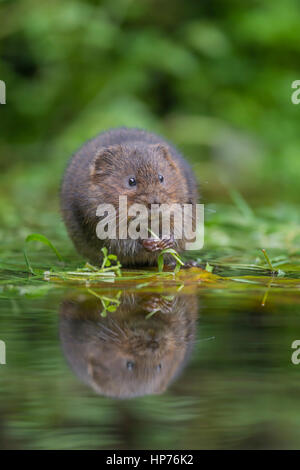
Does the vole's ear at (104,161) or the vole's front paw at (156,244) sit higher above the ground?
the vole's ear at (104,161)

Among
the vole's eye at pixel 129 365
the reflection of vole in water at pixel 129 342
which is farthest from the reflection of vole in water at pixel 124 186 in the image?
the vole's eye at pixel 129 365

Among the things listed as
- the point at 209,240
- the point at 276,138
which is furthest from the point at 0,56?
the point at 209,240

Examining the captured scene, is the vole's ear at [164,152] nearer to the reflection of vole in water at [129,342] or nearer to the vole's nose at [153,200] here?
the vole's nose at [153,200]

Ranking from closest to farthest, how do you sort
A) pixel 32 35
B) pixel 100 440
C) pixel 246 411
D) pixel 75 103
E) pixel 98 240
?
pixel 100 440, pixel 246 411, pixel 98 240, pixel 32 35, pixel 75 103

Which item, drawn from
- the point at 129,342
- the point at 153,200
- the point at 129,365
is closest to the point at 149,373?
the point at 129,365

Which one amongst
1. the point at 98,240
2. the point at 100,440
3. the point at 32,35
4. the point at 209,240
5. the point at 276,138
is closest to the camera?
the point at 100,440

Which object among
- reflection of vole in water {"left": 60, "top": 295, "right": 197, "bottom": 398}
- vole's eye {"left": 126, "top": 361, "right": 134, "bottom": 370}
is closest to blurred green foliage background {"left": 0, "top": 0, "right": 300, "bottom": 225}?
reflection of vole in water {"left": 60, "top": 295, "right": 197, "bottom": 398}

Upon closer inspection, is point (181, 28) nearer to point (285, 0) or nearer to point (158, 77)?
point (158, 77)
